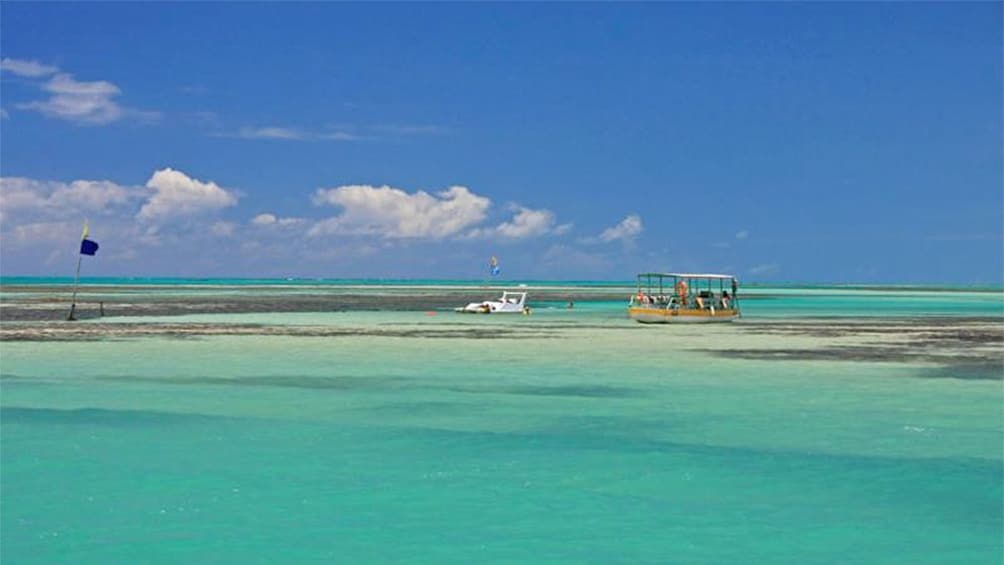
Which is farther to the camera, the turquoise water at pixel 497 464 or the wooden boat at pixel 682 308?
the wooden boat at pixel 682 308

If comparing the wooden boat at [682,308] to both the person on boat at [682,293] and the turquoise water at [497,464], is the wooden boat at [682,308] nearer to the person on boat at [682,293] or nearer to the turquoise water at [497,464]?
the person on boat at [682,293]

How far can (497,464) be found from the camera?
14.3 metres

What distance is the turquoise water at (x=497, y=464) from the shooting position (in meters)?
10.6

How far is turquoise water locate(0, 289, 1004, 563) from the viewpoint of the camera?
10641 millimetres

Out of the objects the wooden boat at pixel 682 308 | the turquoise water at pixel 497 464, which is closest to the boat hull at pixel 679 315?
the wooden boat at pixel 682 308

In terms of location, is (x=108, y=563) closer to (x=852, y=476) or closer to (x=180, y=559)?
(x=180, y=559)

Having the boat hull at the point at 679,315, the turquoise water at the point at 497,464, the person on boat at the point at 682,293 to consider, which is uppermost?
the person on boat at the point at 682,293

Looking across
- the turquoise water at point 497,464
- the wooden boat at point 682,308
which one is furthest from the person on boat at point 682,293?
the turquoise water at point 497,464

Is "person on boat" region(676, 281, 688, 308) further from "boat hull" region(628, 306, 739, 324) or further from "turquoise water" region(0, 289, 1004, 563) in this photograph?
"turquoise water" region(0, 289, 1004, 563)

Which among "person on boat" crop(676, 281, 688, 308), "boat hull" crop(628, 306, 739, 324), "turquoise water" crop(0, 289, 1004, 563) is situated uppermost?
"person on boat" crop(676, 281, 688, 308)

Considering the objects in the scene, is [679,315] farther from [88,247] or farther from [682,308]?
[88,247]

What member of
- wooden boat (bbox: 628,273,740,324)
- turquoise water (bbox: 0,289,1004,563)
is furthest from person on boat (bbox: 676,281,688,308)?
turquoise water (bbox: 0,289,1004,563)

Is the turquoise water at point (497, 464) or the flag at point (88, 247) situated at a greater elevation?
the flag at point (88, 247)

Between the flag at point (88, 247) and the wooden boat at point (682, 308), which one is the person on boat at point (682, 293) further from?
the flag at point (88, 247)
